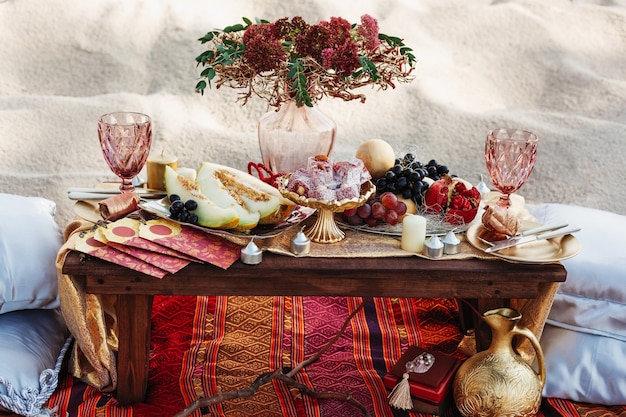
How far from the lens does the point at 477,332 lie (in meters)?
1.85

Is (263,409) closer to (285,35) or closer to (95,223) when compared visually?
(95,223)

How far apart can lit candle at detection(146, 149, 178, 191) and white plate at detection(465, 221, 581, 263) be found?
726 millimetres

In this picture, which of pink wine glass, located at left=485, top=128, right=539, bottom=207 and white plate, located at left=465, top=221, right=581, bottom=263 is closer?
white plate, located at left=465, top=221, right=581, bottom=263

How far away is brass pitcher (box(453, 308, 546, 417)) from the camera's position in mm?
1597

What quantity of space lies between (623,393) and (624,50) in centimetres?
328

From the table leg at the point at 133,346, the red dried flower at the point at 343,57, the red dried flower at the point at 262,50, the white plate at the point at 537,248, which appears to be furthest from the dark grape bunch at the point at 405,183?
the table leg at the point at 133,346

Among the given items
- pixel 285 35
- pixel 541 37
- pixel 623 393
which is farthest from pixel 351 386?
pixel 541 37

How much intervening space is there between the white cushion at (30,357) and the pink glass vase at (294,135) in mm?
684

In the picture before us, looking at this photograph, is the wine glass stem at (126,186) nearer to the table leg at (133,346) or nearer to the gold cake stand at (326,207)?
the table leg at (133,346)

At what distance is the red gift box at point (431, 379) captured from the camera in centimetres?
168

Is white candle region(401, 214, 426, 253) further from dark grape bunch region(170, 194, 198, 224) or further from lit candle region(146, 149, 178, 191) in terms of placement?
lit candle region(146, 149, 178, 191)

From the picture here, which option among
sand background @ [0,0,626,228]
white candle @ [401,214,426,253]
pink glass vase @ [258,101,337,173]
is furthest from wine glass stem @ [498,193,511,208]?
sand background @ [0,0,626,228]

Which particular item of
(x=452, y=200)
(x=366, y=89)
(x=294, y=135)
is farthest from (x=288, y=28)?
(x=366, y=89)

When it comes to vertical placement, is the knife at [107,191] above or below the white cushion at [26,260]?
above
